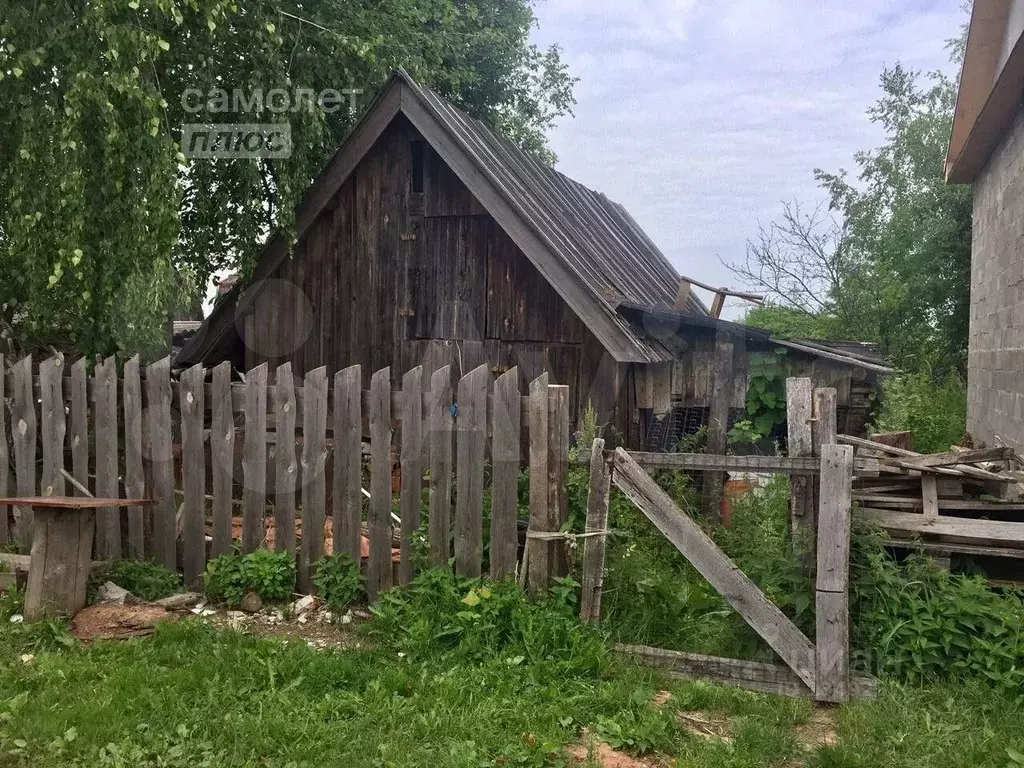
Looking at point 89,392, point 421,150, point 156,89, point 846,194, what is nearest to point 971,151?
point 421,150

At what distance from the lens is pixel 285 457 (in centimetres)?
585

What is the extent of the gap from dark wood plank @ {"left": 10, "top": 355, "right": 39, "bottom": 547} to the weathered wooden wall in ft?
13.8

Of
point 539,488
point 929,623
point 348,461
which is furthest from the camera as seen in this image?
point 348,461

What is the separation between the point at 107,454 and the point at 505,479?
10.6 ft

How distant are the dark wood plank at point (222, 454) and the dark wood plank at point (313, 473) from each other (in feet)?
1.99

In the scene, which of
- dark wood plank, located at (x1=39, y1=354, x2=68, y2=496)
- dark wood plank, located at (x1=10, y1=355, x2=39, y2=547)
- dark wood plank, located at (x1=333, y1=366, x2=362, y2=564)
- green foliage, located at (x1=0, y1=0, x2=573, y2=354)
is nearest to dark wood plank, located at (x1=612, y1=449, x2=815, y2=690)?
dark wood plank, located at (x1=333, y1=366, x2=362, y2=564)

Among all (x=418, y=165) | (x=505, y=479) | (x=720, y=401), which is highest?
(x=418, y=165)

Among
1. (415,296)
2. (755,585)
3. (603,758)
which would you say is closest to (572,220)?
(415,296)

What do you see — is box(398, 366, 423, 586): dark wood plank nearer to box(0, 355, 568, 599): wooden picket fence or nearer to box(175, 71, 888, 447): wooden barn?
box(0, 355, 568, 599): wooden picket fence

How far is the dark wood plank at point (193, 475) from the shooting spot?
20.0ft

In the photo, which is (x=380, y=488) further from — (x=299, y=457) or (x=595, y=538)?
(x=595, y=538)

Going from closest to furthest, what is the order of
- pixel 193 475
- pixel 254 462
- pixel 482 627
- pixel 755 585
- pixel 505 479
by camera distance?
1. pixel 755 585
2. pixel 482 627
3. pixel 505 479
4. pixel 254 462
5. pixel 193 475

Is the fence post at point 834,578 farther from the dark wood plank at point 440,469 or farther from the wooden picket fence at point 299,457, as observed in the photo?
the dark wood plank at point 440,469

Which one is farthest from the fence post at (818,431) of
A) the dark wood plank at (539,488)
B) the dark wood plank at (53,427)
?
the dark wood plank at (53,427)
